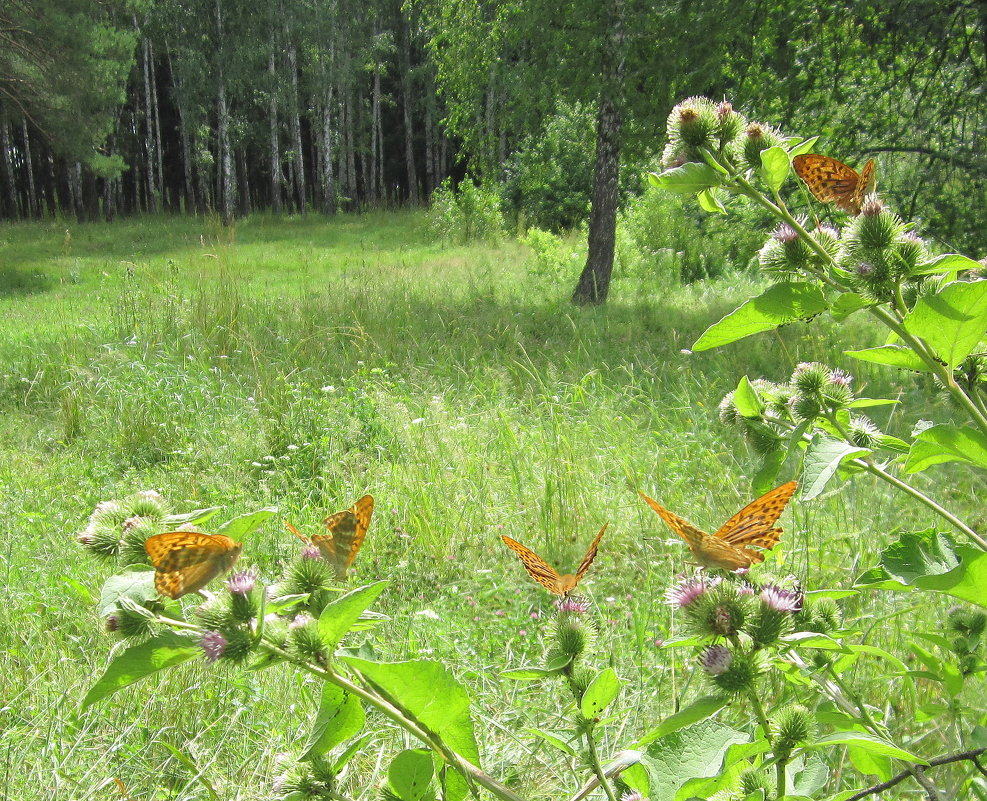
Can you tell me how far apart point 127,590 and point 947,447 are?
2.32 ft

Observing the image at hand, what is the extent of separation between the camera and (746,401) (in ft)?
2.80

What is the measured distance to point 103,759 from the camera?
1.64 m

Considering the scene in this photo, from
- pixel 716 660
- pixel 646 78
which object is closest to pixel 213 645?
pixel 716 660

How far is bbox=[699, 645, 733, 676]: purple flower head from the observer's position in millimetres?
616

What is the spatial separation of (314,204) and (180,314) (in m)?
24.1

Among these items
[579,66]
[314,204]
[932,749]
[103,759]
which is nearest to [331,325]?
[579,66]

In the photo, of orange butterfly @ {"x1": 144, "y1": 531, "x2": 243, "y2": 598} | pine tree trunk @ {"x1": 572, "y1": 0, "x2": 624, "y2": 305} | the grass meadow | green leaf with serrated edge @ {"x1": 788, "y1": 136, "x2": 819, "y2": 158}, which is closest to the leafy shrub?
pine tree trunk @ {"x1": 572, "y1": 0, "x2": 624, "y2": 305}

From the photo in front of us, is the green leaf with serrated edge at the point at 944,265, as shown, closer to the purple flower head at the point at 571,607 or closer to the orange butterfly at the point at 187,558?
the purple flower head at the point at 571,607

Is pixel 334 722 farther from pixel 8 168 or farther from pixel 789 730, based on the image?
pixel 8 168

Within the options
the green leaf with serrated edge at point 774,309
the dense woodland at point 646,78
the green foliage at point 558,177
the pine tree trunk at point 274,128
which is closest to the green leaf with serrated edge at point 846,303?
the green leaf with serrated edge at point 774,309

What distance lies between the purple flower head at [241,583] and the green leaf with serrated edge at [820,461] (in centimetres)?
47

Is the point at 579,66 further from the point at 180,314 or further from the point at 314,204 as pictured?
the point at 314,204

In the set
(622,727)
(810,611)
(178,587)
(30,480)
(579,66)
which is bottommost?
(30,480)

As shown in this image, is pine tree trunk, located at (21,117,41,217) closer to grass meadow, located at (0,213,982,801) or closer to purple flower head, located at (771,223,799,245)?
grass meadow, located at (0,213,982,801)
